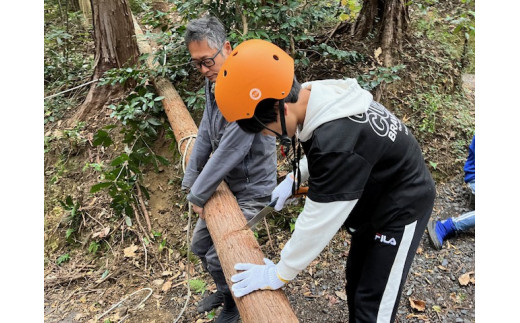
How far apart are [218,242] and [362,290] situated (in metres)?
0.92

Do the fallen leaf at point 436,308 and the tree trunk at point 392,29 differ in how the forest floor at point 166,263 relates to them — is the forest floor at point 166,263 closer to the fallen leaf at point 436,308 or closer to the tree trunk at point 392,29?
the fallen leaf at point 436,308

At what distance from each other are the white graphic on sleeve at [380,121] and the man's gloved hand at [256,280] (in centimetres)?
86

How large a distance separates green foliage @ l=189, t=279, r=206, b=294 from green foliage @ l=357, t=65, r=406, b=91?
2896mm

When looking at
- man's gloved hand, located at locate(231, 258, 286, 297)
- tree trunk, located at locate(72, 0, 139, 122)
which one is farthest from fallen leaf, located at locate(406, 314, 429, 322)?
tree trunk, located at locate(72, 0, 139, 122)

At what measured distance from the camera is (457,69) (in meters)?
4.89

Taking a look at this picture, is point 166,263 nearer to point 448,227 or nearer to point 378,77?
point 448,227

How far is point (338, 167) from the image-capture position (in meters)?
1.43

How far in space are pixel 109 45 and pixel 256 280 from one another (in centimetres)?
446

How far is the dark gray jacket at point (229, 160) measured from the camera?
2223 mm

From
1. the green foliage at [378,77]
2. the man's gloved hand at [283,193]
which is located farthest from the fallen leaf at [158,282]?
the green foliage at [378,77]

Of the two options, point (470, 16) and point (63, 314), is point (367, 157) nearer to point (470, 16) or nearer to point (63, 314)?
point (63, 314)

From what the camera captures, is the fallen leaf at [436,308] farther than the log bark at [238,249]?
Yes

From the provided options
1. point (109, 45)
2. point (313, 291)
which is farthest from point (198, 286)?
point (109, 45)

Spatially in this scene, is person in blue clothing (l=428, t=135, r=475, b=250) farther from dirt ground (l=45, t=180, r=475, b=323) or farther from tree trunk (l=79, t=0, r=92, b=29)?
tree trunk (l=79, t=0, r=92, b=29)
